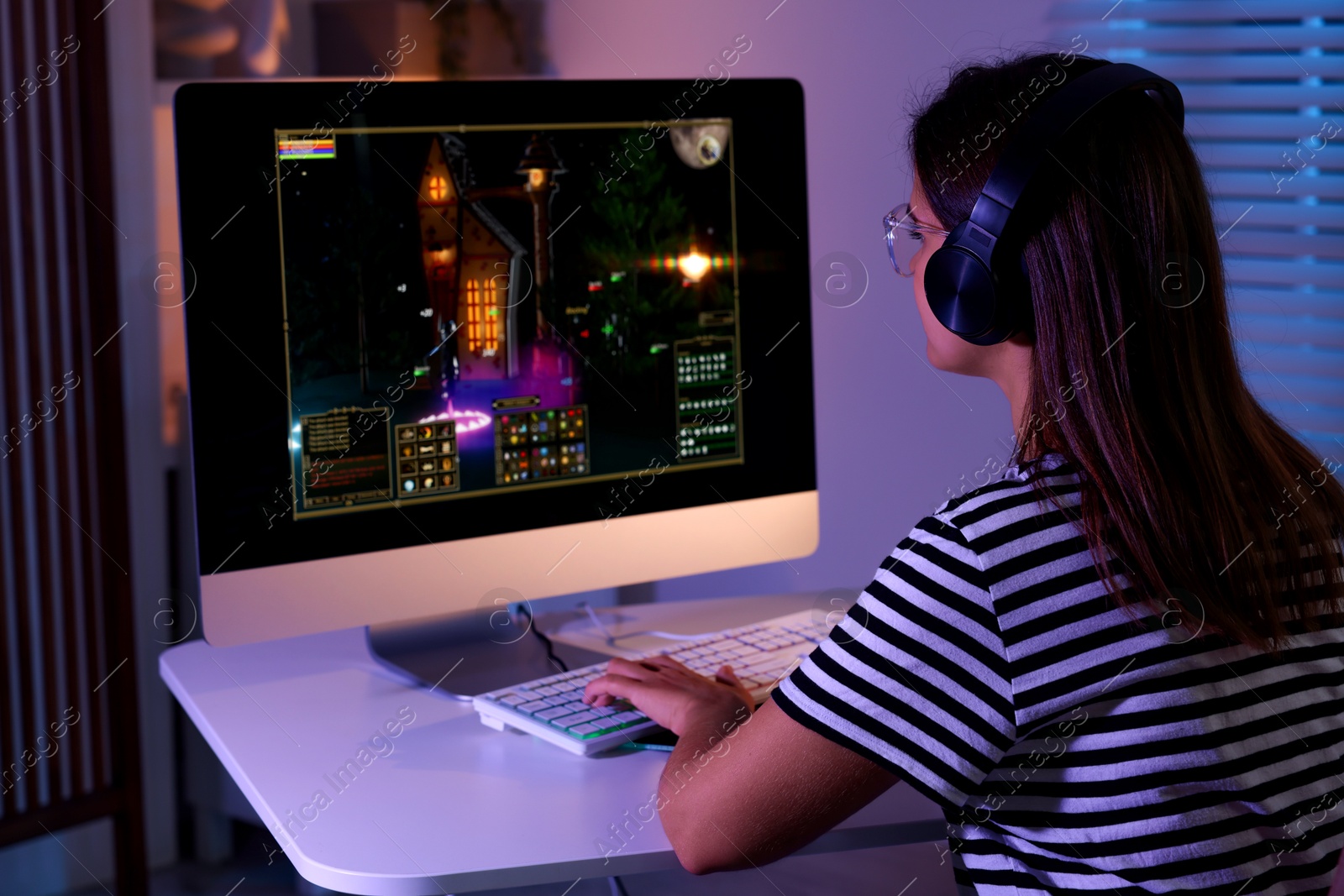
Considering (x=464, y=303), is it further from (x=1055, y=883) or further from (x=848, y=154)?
(x=848, y=154)

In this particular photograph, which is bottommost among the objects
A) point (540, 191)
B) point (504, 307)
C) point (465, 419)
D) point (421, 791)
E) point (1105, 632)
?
point (421, 791)

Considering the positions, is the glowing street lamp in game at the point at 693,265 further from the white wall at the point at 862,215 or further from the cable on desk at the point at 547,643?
the white wall at the point at 862,215

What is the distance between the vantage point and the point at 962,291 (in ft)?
2.79

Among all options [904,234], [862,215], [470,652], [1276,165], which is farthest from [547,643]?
[1276,165]

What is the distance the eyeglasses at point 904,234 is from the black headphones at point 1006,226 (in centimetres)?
6

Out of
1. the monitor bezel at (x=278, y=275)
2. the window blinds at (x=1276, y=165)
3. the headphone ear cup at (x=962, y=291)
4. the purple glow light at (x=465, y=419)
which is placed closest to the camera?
the headphone ear cup at (x=962, y=291)

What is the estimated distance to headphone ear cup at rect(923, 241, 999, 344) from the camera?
2.75 ft

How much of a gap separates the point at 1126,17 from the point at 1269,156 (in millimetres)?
299

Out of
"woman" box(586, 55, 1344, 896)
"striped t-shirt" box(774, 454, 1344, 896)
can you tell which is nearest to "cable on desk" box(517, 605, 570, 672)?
"woman" box(586, 55, 1344, 896)

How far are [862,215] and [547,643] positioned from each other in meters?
1.06

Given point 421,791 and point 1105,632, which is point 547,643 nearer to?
point 421,791

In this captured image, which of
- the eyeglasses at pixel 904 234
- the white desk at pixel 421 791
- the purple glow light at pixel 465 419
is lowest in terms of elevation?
the white desk at pixel 421 791

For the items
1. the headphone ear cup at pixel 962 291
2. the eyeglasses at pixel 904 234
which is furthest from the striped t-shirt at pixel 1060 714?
the eyeglasses at pixel 904 234

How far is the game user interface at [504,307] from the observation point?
3.67 feet
